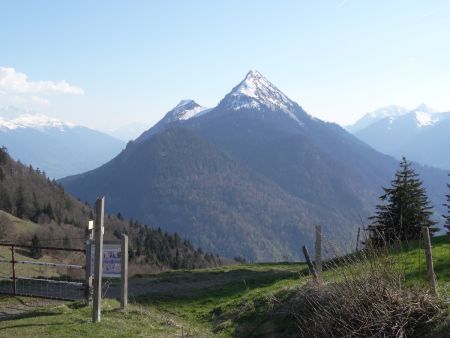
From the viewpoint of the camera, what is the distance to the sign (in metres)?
13.9

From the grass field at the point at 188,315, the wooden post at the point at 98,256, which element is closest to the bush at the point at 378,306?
the grass field at the point at 188,315

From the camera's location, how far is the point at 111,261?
1401cm

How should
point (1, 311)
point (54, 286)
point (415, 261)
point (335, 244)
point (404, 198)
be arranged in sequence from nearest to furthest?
point (335, 244) → point (1, 311) → point (415, 261) → point (54, 286) → point (404, 198)

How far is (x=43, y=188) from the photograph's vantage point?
129 m

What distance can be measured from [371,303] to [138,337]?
5.05 m

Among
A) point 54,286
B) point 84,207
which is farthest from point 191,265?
point 54,286

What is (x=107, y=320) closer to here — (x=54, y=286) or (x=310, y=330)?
(x=310, y=330)

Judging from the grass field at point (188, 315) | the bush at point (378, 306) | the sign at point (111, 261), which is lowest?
the grass field at point (188, 315)

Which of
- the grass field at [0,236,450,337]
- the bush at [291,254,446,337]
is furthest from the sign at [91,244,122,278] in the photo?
the bush at [291,254,446,337]

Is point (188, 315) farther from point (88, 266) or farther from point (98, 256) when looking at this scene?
point (98, 256)

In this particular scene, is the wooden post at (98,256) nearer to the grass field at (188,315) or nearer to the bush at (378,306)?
the grass field at (188,315)

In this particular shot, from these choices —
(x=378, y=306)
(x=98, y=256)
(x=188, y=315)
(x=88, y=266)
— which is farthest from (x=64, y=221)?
(x=378, y=306)

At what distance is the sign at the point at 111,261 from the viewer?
13.9 meters

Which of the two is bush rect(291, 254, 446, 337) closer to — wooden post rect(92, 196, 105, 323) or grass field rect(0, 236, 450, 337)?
grass field rect(0, 236, 450, 337)
